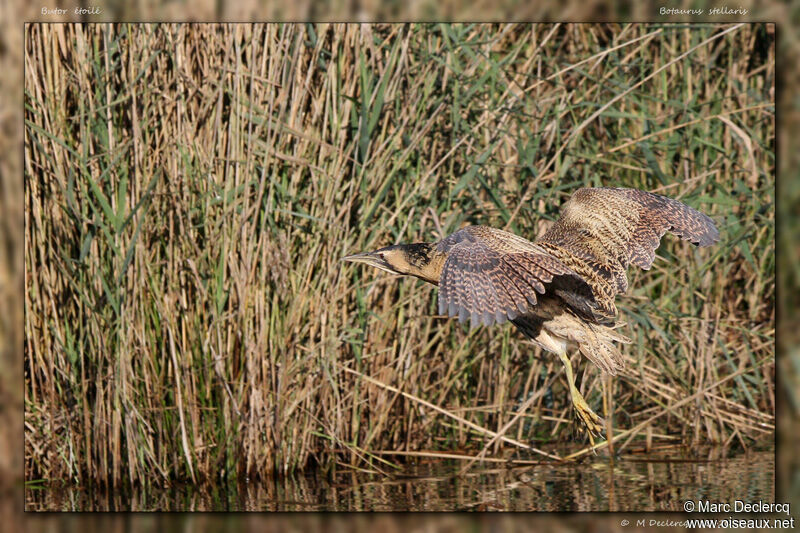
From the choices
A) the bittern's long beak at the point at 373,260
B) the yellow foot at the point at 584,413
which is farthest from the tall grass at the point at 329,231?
the yellow foot at the point at 584,413

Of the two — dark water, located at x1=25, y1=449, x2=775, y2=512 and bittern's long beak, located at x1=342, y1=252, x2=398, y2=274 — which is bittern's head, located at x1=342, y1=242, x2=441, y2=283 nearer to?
bittern's long beak, located at x1=342, y1=252, x2=398, y2=274

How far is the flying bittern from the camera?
4051 millimetres

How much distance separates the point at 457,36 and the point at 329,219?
95 centimetres

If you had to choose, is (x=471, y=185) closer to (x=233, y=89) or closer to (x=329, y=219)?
(x=329, y=219)

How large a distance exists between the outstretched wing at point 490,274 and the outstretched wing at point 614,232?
1.51ft

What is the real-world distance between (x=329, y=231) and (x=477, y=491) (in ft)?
4.03

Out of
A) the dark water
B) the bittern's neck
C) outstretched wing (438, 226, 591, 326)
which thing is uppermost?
the bittern's neck

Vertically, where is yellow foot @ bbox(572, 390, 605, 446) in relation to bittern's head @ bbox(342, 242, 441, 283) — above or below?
below

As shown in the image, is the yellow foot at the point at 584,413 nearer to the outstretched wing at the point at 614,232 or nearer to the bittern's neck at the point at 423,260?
the outstretched wing at the point at 614,232

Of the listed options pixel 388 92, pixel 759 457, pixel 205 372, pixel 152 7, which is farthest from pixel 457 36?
pixel 759 457

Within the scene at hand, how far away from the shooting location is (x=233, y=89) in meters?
4.90

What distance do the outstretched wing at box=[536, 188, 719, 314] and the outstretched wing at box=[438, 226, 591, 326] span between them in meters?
0.46

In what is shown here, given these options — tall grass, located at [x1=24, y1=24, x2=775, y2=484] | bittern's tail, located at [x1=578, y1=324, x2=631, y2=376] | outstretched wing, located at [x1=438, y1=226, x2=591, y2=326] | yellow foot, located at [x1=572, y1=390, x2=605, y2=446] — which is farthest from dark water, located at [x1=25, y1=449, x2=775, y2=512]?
outstretched wing, located at [x1=438, y1=226, x2=591, y2=326]

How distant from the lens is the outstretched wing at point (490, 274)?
3842 mm
